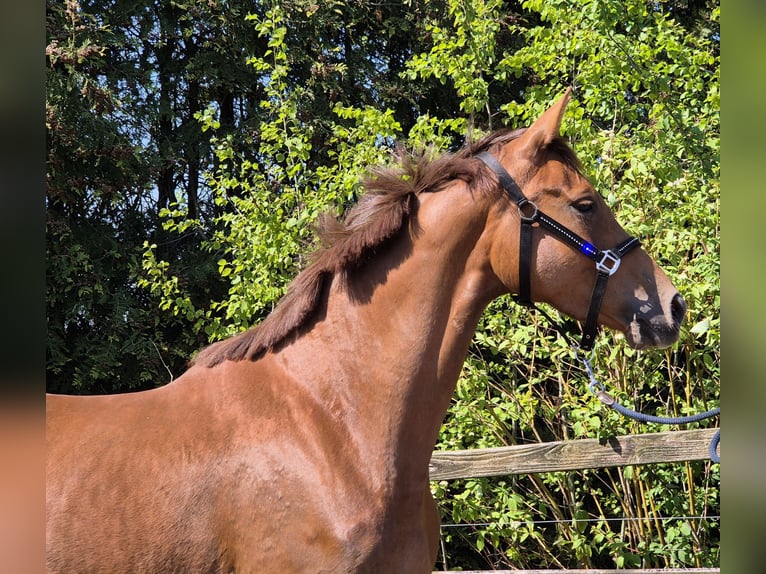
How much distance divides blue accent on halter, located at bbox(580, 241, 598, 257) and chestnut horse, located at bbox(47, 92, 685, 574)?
1.3 inches

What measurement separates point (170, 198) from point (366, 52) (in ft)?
10.6

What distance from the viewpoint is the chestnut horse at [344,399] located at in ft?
7.40

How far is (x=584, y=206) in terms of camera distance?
2537 millimetres

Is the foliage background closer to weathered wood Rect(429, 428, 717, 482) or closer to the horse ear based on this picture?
weathered wood Rect(429, 428, 717, 482)

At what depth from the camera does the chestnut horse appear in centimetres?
226

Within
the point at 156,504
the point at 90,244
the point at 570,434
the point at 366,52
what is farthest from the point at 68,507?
the point at 366,52

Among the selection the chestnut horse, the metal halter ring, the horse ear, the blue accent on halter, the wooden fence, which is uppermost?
the horse ear

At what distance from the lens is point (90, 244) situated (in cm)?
813
